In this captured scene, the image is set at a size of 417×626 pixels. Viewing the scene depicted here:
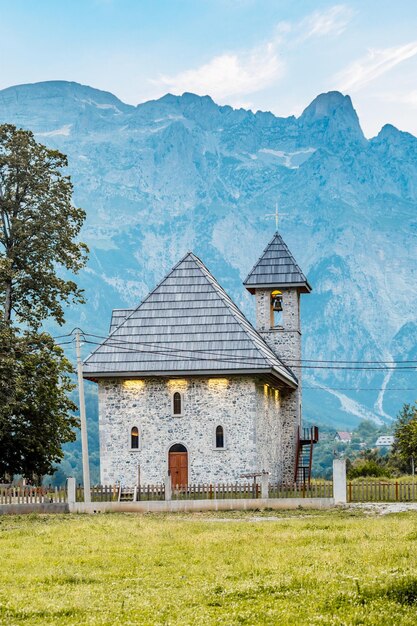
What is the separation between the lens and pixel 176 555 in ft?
57.5

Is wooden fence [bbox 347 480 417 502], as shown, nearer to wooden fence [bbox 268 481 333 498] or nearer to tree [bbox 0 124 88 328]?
wooden fence [bbox 268 481 333 498]

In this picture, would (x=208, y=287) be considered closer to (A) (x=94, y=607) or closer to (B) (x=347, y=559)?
(B) (x=347, y=559)

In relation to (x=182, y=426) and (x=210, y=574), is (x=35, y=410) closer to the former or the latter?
(x=182, y=426)

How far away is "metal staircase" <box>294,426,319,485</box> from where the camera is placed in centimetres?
4884

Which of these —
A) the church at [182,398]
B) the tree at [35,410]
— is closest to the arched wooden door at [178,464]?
the church at [182,398]

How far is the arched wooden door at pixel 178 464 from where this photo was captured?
39281mm

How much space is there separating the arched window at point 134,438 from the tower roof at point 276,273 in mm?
12800

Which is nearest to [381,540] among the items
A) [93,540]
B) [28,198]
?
[93,540]

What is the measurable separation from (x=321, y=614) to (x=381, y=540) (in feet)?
26.7

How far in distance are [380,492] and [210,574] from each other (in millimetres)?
21762

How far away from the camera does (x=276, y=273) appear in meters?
51.4

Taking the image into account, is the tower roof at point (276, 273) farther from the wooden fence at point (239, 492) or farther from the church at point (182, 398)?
the wooden fence at point (239, 492)

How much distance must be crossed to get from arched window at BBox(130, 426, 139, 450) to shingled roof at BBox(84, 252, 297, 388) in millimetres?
2354

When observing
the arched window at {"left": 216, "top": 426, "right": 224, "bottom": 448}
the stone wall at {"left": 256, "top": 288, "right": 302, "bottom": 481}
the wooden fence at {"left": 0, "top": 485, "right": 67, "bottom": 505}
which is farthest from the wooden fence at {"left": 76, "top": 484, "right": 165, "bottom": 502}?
the stone wall at {"left": 256, "top": 288, "right": 302, "bottom": 481}
